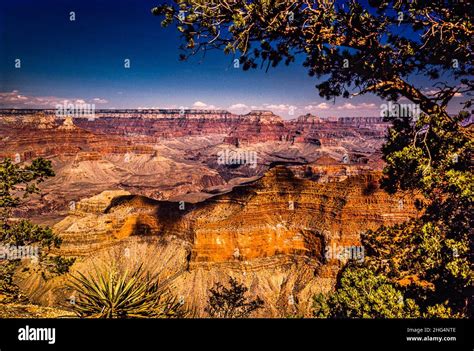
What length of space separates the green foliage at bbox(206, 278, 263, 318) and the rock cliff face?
3.74 ft

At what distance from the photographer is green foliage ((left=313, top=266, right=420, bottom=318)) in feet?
31.1

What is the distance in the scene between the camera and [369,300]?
10.0m

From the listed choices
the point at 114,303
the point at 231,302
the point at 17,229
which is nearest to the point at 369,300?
the point at 114,303

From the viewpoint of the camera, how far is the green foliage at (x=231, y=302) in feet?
115

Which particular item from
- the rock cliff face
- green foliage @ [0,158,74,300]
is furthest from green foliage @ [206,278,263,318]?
green foliage @ [0,158,74,300]

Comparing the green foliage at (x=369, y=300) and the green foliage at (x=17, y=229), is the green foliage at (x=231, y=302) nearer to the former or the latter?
the green foliage at (x=17, y=229)

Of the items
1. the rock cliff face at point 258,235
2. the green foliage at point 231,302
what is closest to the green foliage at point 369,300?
the green foliage at point 231,302

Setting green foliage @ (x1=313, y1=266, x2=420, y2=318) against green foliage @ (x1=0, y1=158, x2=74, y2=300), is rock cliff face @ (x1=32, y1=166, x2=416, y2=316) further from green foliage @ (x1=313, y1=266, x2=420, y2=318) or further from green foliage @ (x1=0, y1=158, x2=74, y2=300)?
green foliage @ (x1=313, y1=266, x2=420, y2=318)

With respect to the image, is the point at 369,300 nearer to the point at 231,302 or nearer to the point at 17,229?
the point at 17,229

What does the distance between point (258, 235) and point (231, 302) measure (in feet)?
31.4
